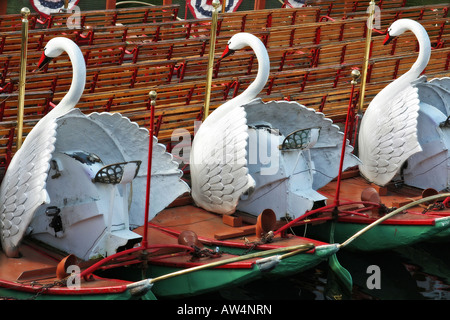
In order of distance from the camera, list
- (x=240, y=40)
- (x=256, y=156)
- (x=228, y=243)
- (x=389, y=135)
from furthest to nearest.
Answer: (x=389, y=135) < (x=240, y=40) < (x=256, y=156) < (x=228, y=243)

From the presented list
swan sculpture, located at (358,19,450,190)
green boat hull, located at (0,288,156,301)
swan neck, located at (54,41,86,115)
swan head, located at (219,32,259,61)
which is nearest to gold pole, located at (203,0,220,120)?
swan head, located at (219,32,259,61)

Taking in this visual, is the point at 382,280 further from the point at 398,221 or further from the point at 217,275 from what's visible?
the point at 217,275

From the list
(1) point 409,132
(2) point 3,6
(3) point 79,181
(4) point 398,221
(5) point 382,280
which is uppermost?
(2) point 3,6

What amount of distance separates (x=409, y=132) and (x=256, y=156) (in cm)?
230

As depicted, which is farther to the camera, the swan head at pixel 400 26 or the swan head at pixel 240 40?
the swan head at pixel 400 26

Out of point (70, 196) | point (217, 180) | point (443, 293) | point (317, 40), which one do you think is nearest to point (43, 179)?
point (70, 196)

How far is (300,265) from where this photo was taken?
13.2 m

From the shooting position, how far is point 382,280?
1529 cm

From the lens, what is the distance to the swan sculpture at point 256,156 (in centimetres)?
1426

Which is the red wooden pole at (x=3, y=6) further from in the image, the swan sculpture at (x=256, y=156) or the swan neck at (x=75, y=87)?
the swan neck at (x=75, y=87)

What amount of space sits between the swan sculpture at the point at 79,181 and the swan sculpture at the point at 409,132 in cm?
350

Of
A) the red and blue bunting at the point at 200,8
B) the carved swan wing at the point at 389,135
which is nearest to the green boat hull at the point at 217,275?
the carved swan wing at the point at 389,135

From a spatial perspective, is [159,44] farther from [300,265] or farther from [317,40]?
[300,265]

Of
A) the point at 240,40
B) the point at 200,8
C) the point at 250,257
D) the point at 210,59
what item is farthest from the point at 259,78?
the point at 200,8
